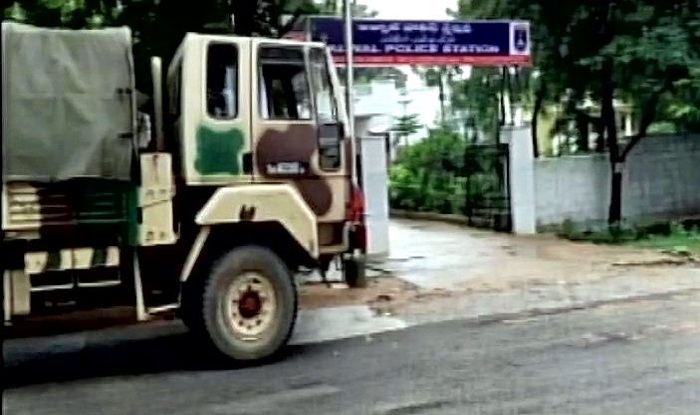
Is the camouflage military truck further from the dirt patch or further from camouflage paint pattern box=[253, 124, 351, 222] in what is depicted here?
the dirt patch

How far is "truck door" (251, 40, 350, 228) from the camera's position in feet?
29.0

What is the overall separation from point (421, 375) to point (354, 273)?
4.11 m

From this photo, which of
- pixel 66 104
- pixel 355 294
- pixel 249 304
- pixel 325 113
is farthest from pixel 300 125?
pixel 355 294

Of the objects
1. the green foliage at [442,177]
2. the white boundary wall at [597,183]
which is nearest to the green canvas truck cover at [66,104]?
the white boundary wall at [597,183]

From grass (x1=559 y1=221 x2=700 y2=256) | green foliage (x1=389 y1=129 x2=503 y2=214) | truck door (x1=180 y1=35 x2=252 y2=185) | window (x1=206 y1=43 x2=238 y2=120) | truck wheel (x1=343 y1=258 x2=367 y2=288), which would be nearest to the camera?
truck door (x1=180 y1=35 x2=252 y2=185)

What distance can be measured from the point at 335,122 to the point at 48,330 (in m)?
3.86

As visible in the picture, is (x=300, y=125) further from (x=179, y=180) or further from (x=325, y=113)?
(x=179, y=180)

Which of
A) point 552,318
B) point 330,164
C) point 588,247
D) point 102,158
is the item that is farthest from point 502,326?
point 588,247

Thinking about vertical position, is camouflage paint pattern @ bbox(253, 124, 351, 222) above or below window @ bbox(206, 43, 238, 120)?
below

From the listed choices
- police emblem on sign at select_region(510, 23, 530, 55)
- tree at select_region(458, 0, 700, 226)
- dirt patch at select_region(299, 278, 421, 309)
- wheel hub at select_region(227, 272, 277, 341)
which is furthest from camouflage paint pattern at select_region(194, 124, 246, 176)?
tree at select_region(458, 0, 700, 226)

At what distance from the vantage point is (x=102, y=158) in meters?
8.22

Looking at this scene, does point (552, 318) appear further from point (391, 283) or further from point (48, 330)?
point (48, 330)

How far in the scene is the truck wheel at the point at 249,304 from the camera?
8633mm

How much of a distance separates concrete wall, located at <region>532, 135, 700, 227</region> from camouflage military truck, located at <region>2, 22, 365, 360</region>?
35.7ft
